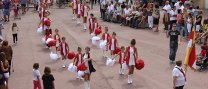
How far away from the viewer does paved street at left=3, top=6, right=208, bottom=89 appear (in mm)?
17406

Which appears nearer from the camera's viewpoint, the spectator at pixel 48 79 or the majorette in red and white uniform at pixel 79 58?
the spectator at pixel 48 79

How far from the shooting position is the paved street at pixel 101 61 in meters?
17.4

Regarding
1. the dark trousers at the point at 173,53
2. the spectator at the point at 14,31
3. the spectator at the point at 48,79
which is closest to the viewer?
the spectator at the point at 48,79

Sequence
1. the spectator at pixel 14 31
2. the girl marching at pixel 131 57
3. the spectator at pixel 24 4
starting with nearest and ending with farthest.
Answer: the girl marching at pixel 131 57 → the spectator at pixel 14 31 → the spectator at pixel 24 4

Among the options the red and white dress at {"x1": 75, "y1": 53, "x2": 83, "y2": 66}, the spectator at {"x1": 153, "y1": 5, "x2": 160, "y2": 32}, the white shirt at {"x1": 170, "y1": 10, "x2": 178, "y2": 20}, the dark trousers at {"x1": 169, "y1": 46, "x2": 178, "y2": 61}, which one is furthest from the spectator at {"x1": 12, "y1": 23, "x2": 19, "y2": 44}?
the dark trousers at {"x1": 169, "y1": 46, "x2": 178, "y2": 61}

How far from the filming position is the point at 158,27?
28.7 metres

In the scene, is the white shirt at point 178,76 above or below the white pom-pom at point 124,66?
above

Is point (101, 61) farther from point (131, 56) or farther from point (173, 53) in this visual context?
point (131, 56)

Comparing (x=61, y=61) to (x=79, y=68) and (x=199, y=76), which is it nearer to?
(x=79, y=68)

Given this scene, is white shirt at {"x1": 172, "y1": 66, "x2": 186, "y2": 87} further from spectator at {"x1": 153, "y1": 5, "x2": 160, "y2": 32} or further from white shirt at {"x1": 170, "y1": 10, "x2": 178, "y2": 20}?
spectator at {"x1": 153, "y1": 5, "x2": 160, "y2": 32}

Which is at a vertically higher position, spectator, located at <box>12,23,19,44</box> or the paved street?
spectator, located at <box>12,23,19,44</box>

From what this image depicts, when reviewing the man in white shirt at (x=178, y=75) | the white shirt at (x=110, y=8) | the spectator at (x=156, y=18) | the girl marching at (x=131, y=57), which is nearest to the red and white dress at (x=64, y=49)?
the girl marching at (x=131, y=57)

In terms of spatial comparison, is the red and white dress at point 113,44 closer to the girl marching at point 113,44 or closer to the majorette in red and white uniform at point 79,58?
the girl marching at point 113,44

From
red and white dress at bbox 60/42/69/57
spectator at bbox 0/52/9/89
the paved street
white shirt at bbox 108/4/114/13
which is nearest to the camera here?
spectator at bbox 0/52/9/89
